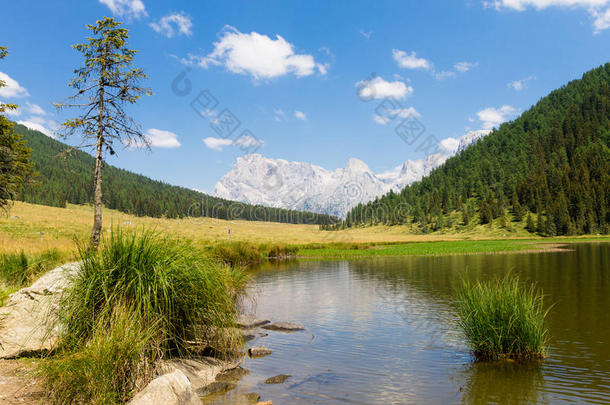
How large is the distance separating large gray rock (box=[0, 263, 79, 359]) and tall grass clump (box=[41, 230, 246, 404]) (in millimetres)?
734

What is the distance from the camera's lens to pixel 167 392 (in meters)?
6.99

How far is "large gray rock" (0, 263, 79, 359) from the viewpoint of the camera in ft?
30.2

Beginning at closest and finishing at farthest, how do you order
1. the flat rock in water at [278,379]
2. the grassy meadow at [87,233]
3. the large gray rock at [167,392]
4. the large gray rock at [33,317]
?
the large gray rock at [167,392], the large gray rock at [33,317], the flat rock in water at [278,379], the grassy meadow at [87,233]

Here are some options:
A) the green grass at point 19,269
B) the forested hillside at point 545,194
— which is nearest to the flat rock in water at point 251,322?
the green grass at point 19,269

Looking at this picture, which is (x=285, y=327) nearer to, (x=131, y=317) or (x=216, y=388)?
(x=216, y=388)

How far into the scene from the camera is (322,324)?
1753cm

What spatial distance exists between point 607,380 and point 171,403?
10.8m

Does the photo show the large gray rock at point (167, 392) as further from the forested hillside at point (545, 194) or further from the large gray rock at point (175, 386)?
the forested hillside at point (545, 194)

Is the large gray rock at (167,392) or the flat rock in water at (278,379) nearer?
the large gray rock at (167,392)

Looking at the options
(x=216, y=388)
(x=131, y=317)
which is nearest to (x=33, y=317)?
(x=131, y=317)

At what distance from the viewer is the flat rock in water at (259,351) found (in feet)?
42.1

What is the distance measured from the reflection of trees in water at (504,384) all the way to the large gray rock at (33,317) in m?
10.0

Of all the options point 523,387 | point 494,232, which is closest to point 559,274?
point 523,387

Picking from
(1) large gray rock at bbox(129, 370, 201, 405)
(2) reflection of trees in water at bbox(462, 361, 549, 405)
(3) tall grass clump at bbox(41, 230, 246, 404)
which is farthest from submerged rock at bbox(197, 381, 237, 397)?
(2) reflection of trees in water at bbox(462, 361, 549, 405)
